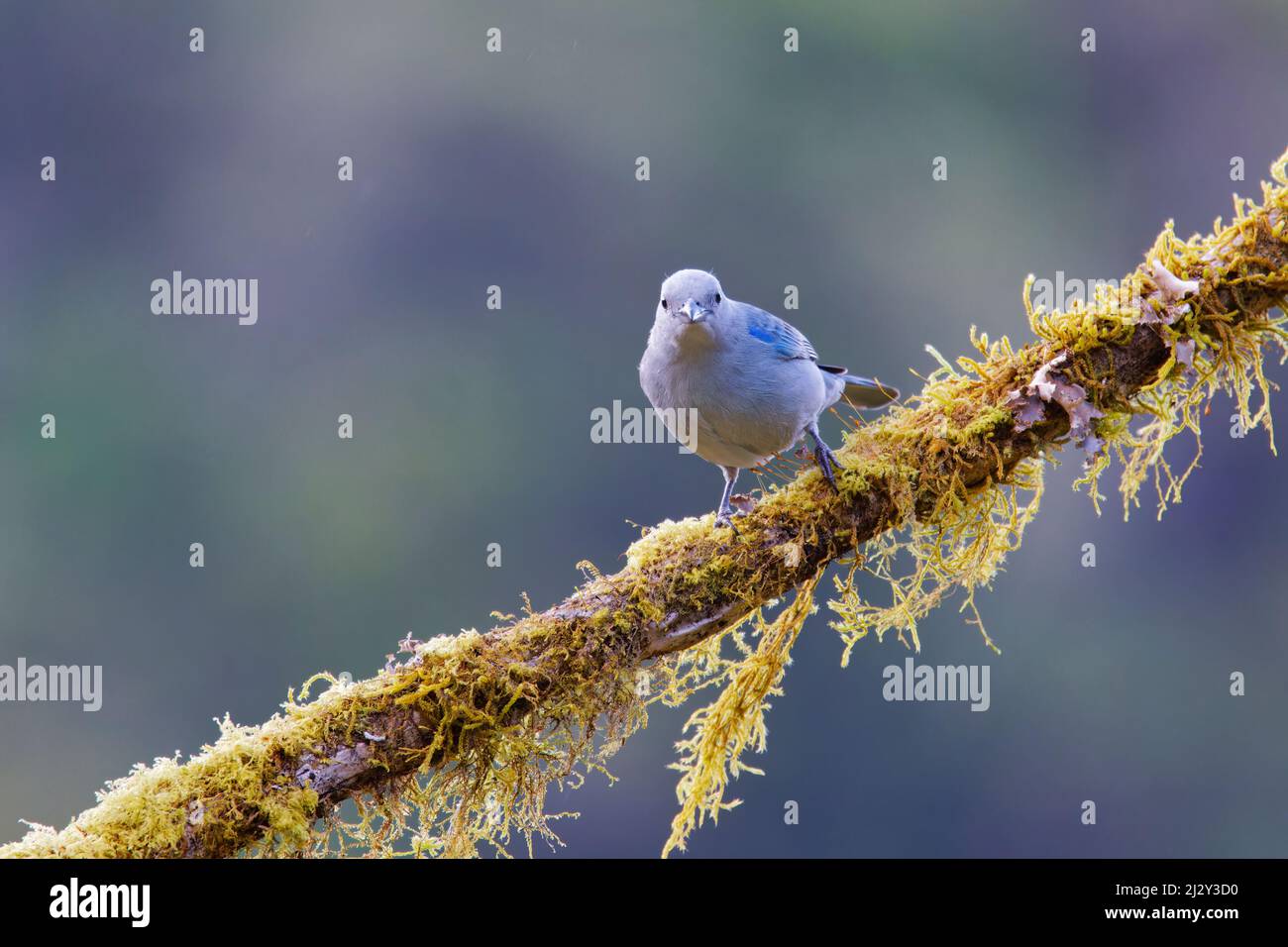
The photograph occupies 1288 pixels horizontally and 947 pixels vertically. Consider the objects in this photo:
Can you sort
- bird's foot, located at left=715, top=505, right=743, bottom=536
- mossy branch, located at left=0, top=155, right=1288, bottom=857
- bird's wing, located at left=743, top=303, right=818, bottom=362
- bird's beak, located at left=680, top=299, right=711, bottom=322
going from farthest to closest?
bird's wing, located at left=743, top=303, right=818, bottom=362, bird's beak, located at left=680, top=299, right=711, bottom=322, bird's foot, located at left=715, top=505, right=743, bottom=536, mossy branch, located at left=0, top=155, right=1288, bottom=857

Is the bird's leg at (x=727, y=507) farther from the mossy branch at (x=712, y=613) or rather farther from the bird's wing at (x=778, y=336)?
the bird's wing at (x=778, y=336)

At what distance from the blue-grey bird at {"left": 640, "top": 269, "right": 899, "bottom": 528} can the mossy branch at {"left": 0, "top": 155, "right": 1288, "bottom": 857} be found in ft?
1.80

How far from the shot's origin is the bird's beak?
465 centimetres

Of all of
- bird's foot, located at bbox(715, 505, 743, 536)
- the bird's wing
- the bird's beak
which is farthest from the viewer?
the bird's wing

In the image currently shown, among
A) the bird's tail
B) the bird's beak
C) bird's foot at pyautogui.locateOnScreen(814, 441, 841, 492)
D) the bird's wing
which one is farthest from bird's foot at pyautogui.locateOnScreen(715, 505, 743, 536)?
the bird's tail

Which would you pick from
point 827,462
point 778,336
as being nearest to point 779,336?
point 778,336

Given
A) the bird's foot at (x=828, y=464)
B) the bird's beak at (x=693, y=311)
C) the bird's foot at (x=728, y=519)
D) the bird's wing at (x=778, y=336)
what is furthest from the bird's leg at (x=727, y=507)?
the bird's beak at (x=693, y=311)

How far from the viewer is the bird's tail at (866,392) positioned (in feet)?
16.8

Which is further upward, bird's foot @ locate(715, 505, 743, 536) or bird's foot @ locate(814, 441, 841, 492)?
bird's foot @ locate(814, 441, 841, 492)

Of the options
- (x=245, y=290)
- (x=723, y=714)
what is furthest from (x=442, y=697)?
(x=245, y=290)

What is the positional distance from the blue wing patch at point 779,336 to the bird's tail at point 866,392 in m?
0.20

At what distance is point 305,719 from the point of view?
11.5ft

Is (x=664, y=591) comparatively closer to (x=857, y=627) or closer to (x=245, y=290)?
(x=857, y=627)

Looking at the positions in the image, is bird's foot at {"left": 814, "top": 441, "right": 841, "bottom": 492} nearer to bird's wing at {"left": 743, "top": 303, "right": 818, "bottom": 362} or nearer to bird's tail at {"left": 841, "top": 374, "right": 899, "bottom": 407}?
bird's wing at {"left": 743, "top": 303, "right": 818, "bottom": 362}
